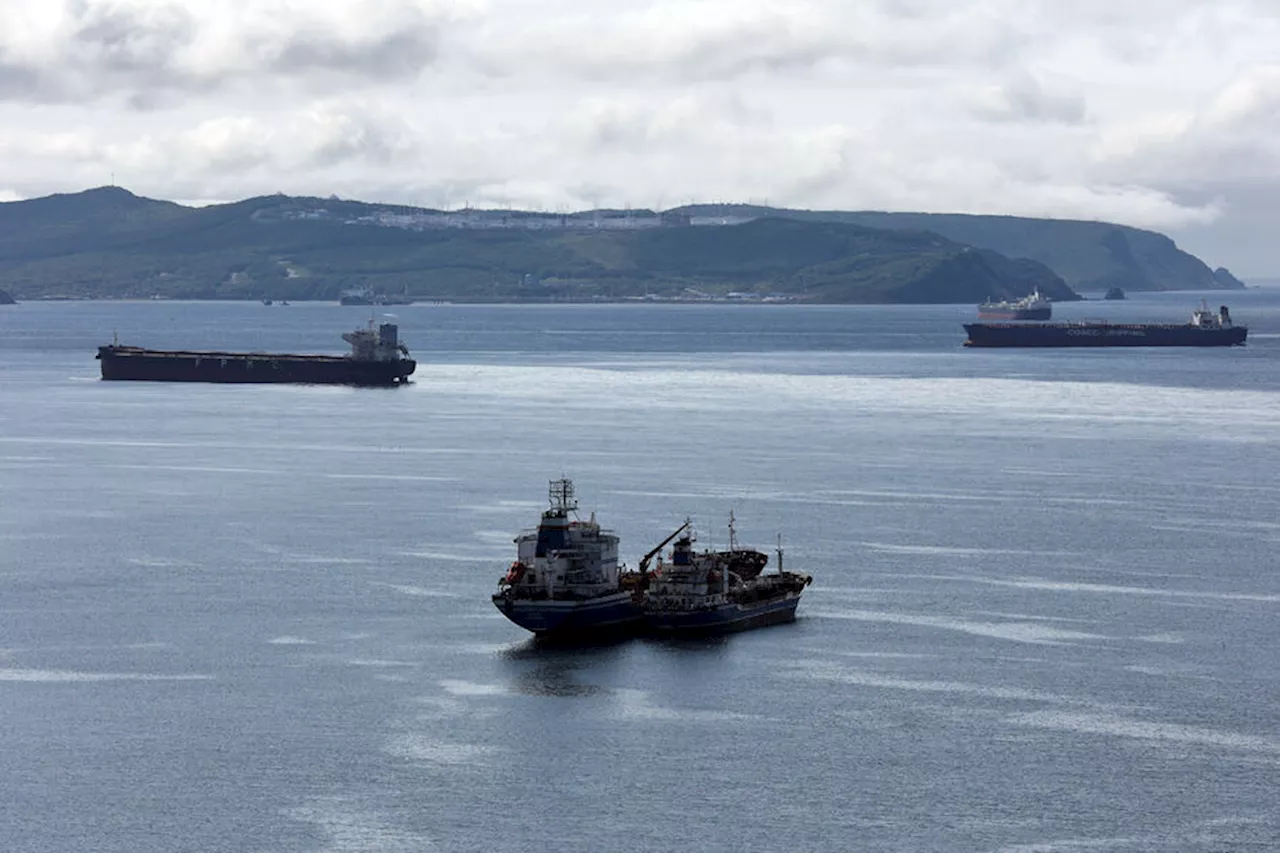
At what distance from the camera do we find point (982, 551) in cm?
10519

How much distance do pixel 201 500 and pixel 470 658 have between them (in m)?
49.4

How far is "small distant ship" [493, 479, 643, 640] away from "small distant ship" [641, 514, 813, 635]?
47.0 inches

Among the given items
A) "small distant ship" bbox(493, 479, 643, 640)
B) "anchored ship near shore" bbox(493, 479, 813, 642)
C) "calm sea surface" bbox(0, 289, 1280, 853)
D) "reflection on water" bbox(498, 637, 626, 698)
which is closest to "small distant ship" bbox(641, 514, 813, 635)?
"anchored ship near shore" bbox(493, 479, 813, 642)

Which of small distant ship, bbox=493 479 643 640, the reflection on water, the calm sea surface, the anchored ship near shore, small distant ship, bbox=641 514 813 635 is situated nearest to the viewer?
the calm sea surface

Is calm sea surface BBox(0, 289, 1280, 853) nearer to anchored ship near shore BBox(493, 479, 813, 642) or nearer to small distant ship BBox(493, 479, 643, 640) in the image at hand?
anchored ship near shore BBox(493, 479, 813, 642)

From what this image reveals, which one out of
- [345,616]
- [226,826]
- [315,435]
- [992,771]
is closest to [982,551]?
[345,616]

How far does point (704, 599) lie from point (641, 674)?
8674mm

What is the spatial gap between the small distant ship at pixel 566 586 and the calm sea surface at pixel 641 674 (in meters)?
1.91

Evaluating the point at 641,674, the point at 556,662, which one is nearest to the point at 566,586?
the point at 556,662

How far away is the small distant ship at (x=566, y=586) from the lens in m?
84.8

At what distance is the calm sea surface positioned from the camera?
6159cm

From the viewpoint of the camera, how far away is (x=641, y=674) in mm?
79375

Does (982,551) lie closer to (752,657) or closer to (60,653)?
(752,657)

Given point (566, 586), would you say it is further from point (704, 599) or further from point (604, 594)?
point (704, 599)
